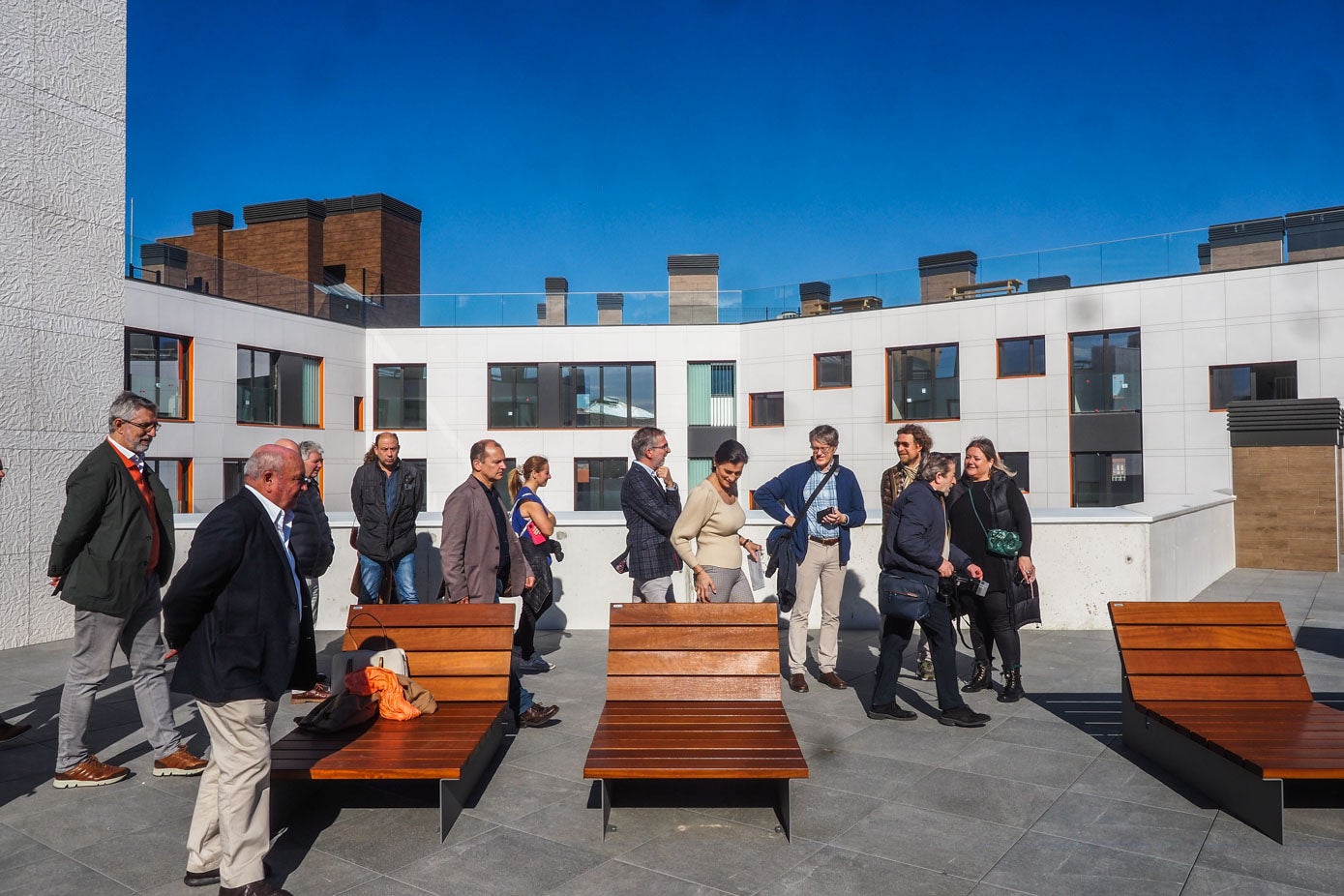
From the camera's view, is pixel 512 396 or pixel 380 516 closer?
pixel 380 516

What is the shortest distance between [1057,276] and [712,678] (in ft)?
84.7

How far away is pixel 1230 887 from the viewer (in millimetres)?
3900

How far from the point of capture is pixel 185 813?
485 centimetres

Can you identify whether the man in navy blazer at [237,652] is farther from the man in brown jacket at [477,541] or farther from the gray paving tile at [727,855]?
the man in brown jacket at [477,541]

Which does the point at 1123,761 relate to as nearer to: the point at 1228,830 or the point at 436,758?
the point at 1228,830

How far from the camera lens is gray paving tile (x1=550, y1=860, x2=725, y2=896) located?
390cm

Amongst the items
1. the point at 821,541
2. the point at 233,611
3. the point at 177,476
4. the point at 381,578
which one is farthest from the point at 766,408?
the point at 233,611

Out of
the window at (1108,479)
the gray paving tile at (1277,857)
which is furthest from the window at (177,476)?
the gray paving tile at (1277,857)

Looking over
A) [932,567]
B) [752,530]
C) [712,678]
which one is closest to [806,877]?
[712,678]

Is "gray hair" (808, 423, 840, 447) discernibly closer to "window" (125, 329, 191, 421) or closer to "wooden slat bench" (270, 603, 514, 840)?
"wooden slat bench" (270, 603, 514, 840)

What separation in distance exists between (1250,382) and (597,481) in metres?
19.9

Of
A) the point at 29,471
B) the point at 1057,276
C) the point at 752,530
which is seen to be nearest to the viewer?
the point at 29,471

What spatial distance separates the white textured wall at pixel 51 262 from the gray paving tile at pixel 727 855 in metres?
7.92

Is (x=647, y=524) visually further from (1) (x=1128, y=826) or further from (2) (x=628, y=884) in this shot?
(1) (x=1128, y=826)
